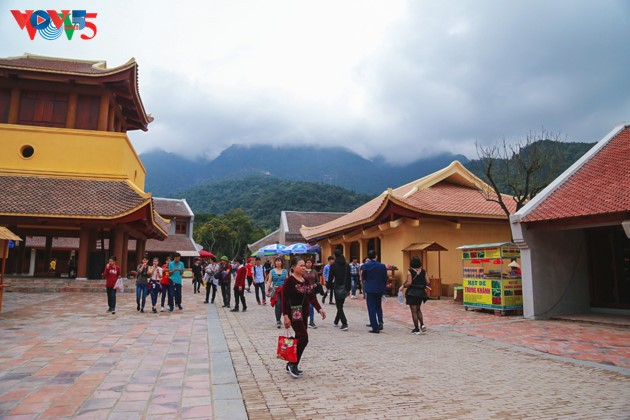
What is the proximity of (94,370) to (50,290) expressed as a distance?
1344 centimetres

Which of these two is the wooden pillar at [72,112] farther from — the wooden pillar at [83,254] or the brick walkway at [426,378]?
the brick walkway at [426,378]

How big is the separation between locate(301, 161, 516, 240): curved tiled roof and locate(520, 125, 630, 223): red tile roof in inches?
234

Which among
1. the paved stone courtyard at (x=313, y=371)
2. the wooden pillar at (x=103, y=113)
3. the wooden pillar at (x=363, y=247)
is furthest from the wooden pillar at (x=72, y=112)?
the wooden pillar at (x=363, y=247)

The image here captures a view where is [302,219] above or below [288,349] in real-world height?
above

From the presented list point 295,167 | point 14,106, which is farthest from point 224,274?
point 295,167

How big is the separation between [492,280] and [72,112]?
18084mm

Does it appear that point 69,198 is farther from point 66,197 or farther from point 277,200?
point 277,200

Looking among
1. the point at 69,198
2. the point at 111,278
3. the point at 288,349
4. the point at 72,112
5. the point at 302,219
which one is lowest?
the point at 288,349

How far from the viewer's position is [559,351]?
6992 mm

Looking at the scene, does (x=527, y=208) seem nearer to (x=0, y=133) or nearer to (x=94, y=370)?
(x=94, y=370)

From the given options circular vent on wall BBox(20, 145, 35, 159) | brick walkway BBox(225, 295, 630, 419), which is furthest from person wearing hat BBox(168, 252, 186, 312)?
circular vent on wall BBox(20, 145, 35, 159)

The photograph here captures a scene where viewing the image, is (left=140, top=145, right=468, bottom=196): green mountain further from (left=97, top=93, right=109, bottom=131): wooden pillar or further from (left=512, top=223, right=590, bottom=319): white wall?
(left=512, top=223, right=590, bottom=319): white wall

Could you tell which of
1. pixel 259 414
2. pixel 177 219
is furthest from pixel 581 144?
pixel 177 219

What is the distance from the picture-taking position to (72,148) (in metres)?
18.5
